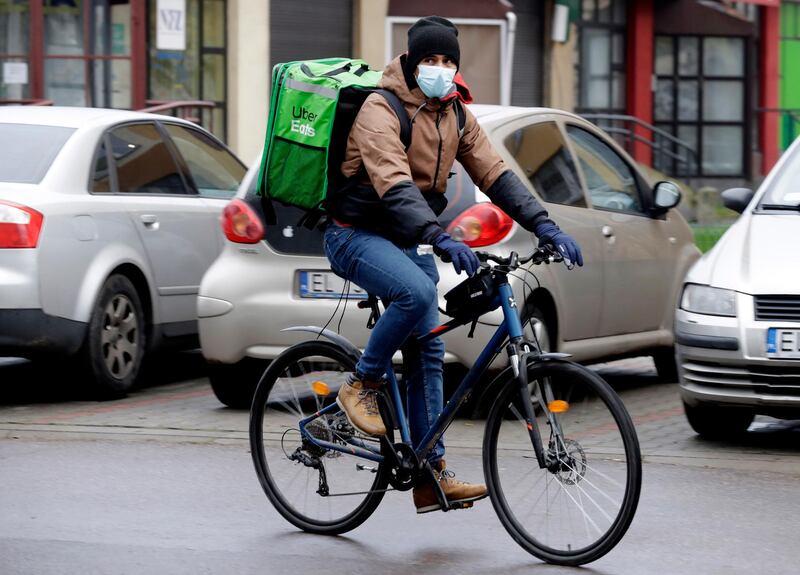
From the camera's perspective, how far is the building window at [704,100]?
24891mm

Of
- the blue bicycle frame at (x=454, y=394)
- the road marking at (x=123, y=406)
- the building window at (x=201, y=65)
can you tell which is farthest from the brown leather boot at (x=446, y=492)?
the building window at (x=201, y=65)

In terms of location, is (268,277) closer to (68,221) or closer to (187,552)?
(68,221)

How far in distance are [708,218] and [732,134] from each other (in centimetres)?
406

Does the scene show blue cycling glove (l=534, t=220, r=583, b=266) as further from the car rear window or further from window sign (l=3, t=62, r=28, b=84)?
window sign (l=3, t=62, r=28, b=84)

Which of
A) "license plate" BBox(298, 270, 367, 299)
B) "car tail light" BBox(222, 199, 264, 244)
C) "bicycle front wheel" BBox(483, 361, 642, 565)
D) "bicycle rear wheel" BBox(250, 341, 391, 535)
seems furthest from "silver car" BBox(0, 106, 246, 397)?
"bicycle front wheel" BBox(483, 361, 642, 565)

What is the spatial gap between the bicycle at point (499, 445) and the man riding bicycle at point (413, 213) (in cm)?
8

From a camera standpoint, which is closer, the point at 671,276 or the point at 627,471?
the point at 627,471

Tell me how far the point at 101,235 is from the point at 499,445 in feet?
13.5

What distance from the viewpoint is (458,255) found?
5.01 m

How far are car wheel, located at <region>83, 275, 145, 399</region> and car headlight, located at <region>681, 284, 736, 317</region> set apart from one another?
3136 mm

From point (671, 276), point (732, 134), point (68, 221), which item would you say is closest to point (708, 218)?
point (732, 134)

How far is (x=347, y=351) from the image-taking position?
570cm

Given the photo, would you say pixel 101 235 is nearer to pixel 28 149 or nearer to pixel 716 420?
pixel 28 149

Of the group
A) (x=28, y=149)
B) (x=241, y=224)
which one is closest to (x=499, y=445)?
(x=241, y=224)
